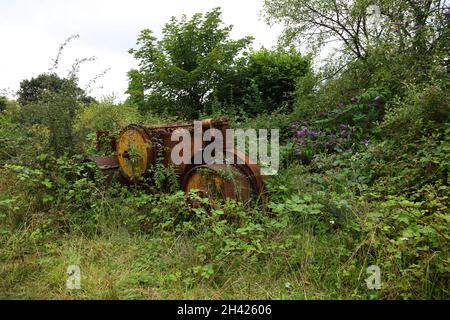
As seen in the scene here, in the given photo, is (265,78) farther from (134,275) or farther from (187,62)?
(134,275)

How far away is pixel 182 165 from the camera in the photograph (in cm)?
406

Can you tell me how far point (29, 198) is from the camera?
4.02 m

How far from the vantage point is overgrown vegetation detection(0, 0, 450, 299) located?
2572mm

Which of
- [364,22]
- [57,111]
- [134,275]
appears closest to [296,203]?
[134,275]

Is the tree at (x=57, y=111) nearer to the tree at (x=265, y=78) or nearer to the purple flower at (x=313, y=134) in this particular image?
the purple flower at (x=313, y=134)

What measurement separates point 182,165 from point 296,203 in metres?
1.37

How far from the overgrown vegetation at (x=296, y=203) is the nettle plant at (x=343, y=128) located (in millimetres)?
26

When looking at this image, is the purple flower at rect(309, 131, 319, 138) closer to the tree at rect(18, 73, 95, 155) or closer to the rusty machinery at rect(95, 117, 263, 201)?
the rusty machinery at rect(95, 117, 263, 201)

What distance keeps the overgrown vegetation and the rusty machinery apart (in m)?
0.17

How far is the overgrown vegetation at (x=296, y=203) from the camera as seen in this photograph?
257 centimetres

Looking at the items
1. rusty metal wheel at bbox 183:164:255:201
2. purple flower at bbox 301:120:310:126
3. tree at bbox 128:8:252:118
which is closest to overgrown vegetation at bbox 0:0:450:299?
purple flower at bbox 301:120:310:126

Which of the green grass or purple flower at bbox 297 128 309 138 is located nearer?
the green grass
